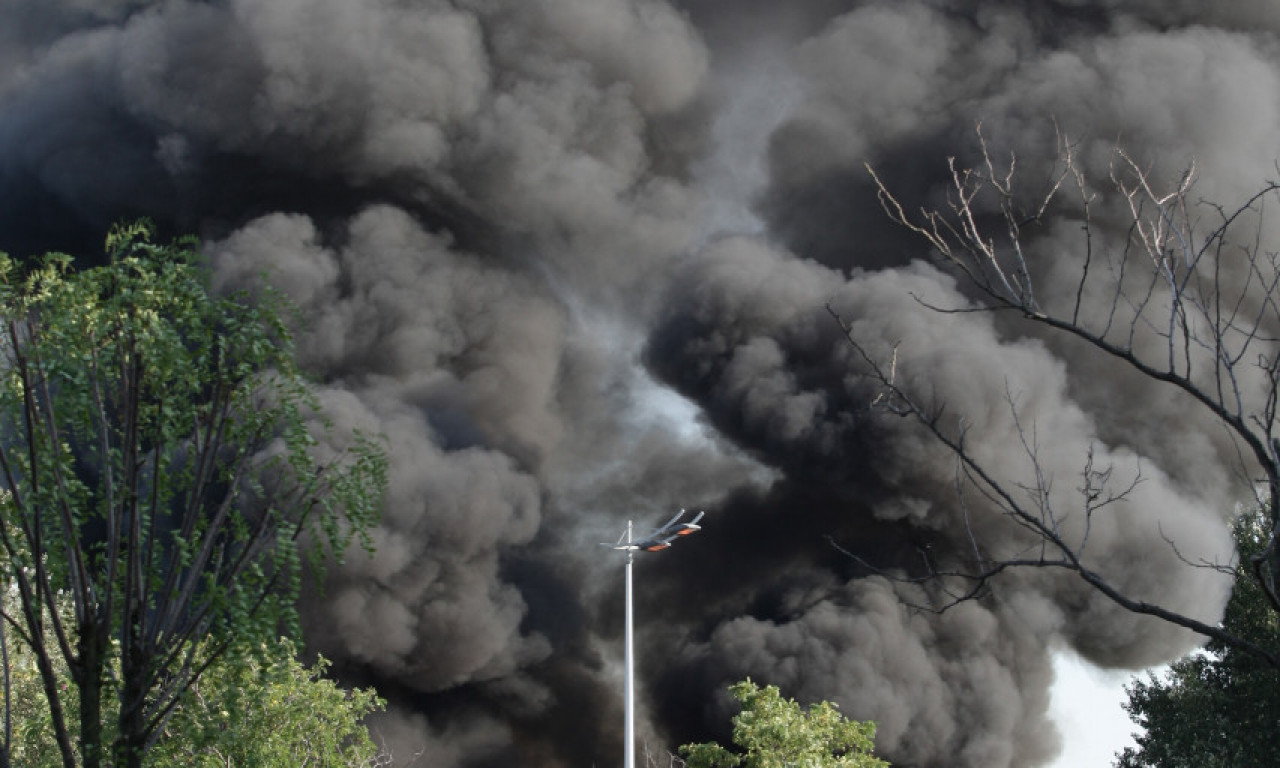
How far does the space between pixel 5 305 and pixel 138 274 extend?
720 mm

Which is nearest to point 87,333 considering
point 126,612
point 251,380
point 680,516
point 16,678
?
point 251,380

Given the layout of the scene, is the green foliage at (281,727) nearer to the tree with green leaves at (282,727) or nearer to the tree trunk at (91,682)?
the tree with green leaves at (282,727)

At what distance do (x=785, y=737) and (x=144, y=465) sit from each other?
11.6 m

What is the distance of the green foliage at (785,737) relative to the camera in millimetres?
15789

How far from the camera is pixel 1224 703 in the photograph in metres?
23.6

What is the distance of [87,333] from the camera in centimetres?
622

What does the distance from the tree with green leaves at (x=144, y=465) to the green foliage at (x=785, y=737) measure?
34.3 feet

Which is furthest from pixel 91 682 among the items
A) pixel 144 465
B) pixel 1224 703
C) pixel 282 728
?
pixel 1224 703

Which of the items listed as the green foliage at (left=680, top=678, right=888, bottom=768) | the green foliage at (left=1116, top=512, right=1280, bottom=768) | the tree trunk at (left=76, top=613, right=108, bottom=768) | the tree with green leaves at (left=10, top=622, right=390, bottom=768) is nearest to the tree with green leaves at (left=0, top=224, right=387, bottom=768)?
the tree trunk at (left=76, top=613, right=108, bottom=768)

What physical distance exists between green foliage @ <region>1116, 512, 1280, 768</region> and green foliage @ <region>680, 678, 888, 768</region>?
31.9ft

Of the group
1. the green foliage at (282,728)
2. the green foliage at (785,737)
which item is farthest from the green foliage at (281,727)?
the green foliage at (785,737)

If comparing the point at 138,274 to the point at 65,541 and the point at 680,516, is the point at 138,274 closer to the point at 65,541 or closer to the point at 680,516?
the point at 65,541

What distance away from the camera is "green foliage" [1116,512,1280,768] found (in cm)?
2231

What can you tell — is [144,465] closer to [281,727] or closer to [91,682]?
[91,682]
